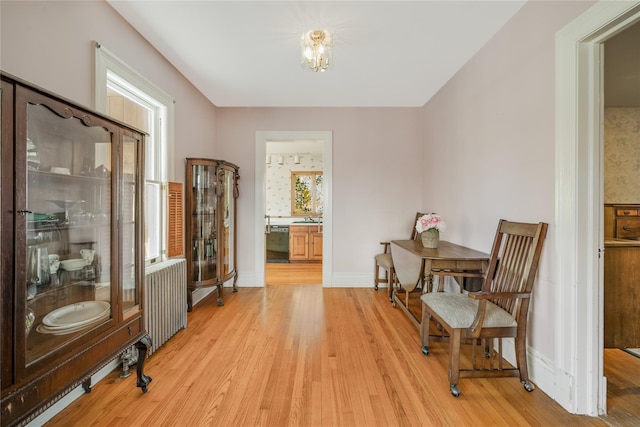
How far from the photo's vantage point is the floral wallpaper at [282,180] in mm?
6391

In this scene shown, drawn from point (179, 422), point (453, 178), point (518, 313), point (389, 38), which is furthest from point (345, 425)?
point (389, 38)

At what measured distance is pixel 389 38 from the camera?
227 cm

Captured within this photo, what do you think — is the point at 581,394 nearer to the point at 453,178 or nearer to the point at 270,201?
the point at 453,178

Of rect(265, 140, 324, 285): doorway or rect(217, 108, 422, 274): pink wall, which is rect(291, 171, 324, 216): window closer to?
rect(265, 140, 324, 285): doorway

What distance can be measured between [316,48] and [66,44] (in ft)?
4.97

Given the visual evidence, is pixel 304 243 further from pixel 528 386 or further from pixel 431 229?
pixel 528 386

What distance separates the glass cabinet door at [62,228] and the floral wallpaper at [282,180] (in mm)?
4941

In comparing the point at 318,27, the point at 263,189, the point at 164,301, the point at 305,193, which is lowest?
the point at 164,301

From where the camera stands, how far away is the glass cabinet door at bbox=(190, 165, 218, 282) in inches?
121

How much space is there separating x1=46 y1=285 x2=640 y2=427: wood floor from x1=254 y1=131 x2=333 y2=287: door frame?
1325 millimetres

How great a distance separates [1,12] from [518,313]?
3.07m

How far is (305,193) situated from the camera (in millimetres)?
6426

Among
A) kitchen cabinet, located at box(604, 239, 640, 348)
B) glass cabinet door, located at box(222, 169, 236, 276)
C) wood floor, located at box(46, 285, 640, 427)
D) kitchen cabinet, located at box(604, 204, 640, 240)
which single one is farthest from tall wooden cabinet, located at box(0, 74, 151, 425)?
kitchen cabinet, located at box(604, 204, 640, 240)

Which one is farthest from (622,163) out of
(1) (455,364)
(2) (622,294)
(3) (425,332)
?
(1) (455,364)
